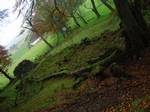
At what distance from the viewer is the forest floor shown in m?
14.8

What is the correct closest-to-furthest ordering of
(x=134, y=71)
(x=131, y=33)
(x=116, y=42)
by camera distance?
(x=134, y=71)
(x=131, y=33)
(x=116, y=42)

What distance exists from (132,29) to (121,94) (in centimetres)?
553

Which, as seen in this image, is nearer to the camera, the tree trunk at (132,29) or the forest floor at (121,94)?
the forest floor at (121,94)

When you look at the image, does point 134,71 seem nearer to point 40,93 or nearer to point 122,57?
point 122,57

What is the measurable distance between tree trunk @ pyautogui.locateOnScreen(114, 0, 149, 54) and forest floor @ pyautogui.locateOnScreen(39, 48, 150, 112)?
717 millimetres

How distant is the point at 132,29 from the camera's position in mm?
20906

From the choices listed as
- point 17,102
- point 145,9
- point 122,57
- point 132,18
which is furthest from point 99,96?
point 145,9

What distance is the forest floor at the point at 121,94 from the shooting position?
14.8 metres

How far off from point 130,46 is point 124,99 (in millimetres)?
6076

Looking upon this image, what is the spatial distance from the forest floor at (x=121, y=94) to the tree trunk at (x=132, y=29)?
0.72 m

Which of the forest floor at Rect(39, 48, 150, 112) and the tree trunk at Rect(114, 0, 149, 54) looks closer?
the forest floor at Rect(39, 48, 150, 112)

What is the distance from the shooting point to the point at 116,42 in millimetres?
26484

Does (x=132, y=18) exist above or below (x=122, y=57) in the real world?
above

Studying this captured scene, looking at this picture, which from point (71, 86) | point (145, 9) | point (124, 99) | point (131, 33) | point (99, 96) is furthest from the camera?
point (145, 9)
